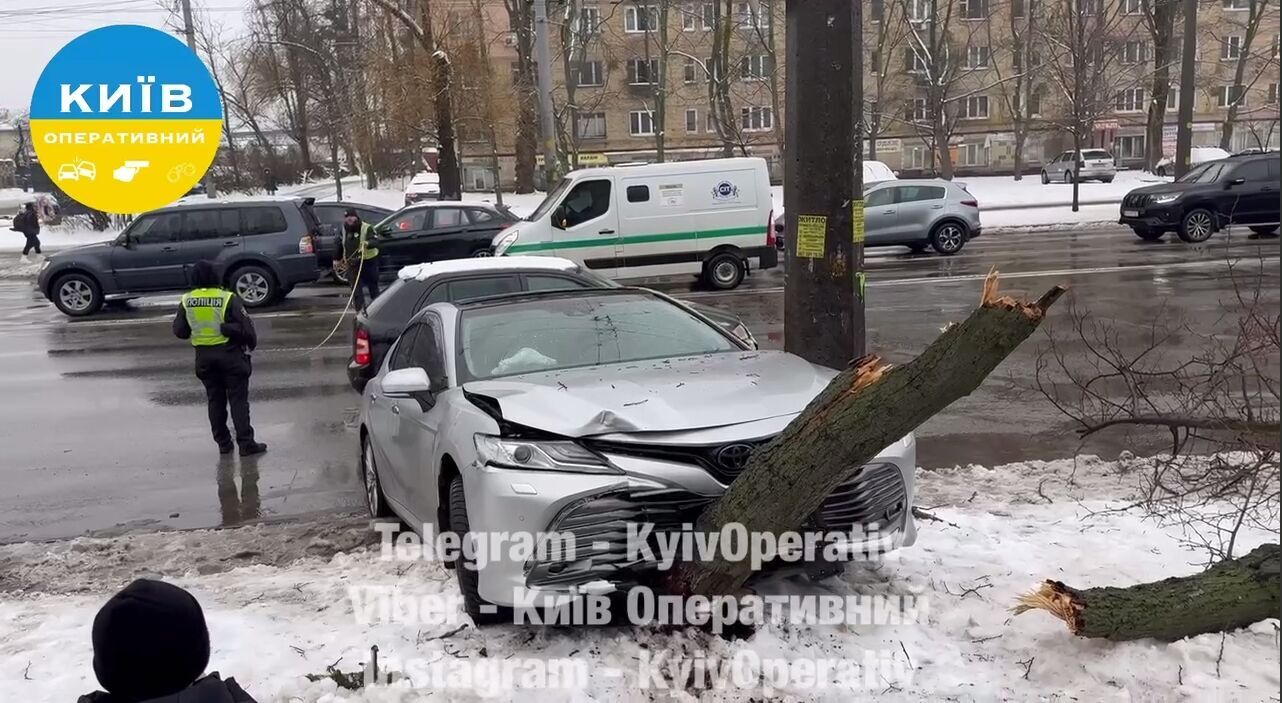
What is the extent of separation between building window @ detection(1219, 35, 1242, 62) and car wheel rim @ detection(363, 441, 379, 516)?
59.8m

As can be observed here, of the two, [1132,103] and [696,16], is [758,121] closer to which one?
[696,16]

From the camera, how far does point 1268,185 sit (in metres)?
21.3

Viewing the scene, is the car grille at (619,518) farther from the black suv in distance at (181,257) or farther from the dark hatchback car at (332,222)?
the dark hatchback car at (332,222)

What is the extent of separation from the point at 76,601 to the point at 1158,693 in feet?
15.7

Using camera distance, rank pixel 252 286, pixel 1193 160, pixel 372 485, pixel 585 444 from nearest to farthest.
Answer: pixel 585 444 < pixel 372 485 < pixel 252 286 < pixel 1193 160

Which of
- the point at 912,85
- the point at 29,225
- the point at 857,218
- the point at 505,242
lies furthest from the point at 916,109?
the point at 857,218

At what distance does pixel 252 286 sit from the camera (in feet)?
58.4

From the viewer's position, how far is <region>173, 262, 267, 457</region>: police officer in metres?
8.12

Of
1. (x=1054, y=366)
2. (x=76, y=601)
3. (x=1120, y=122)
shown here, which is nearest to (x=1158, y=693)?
(x=76, y=601)

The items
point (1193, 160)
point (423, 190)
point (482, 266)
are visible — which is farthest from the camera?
point (1193, 160)

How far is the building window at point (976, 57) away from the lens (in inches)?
2140

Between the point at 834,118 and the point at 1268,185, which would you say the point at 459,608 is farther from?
the point at 1268,185

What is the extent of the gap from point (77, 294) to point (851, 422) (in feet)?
58.1

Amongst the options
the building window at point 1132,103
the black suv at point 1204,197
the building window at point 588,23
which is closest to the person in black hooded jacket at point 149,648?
the black suv at point 1204,197
